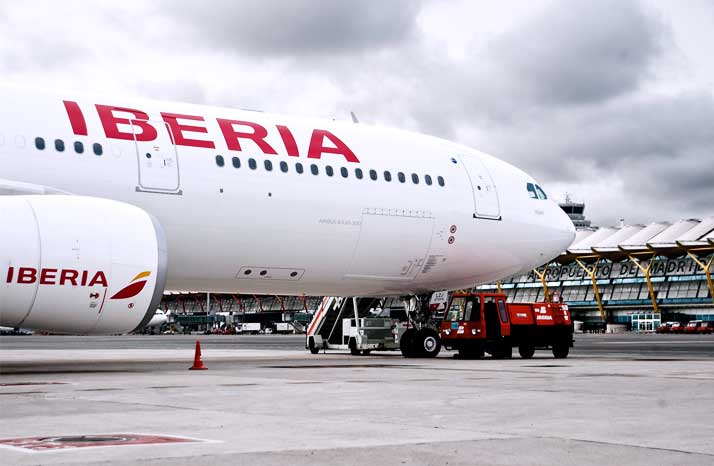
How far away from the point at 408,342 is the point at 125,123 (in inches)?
371

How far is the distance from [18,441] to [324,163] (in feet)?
43.9

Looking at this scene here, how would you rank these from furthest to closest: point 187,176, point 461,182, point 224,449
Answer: point 461,182 < point 187,176 < point 224,449

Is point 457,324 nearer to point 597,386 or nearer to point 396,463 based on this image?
point 597,386

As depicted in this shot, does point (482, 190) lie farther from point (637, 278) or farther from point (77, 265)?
point (637, 278)

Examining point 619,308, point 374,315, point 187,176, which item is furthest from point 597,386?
point 619,308

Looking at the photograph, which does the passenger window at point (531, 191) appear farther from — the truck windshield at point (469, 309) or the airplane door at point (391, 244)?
the airplane door at point (391, 244)

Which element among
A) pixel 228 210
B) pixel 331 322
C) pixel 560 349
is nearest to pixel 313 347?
pixel 331 322

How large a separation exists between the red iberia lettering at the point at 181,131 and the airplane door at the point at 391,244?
406 centimetres

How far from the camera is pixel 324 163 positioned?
19.4m

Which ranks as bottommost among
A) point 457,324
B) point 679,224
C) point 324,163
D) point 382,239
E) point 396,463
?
point 396,463

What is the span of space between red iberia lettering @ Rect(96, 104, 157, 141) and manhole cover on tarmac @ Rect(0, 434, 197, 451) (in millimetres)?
10570

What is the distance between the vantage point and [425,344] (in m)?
22.8

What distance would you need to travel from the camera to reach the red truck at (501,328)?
916 inches

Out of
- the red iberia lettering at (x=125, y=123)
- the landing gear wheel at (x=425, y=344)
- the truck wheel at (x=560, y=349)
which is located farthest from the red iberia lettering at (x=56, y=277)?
the truck wheel at (x=560, y=349)
